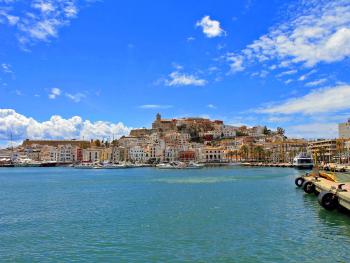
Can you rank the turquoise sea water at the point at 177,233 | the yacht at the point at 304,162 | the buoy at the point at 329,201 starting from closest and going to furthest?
1. the turquoise sea water at the point at 177,233
2. the buoy at the point at 329,201
3. the yacht at the point at 304,162

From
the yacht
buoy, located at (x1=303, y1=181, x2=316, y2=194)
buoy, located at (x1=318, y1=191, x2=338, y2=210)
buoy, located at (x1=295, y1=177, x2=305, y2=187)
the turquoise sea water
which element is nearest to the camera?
the turquoise sea water

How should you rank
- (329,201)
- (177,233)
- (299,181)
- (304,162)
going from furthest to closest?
1. (304,162)
2. (299,181)
3. (329,201)
4. (177,233)

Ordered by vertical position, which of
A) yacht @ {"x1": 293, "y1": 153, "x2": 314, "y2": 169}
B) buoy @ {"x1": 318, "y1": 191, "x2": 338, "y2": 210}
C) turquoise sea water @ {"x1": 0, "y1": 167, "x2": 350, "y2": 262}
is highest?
yacht @ {"x1": 293, "y1": 153, "x2": 314, "y2": 169}

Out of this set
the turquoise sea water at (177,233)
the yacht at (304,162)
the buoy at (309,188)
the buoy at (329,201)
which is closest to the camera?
the turquoise sea water at (177,233)

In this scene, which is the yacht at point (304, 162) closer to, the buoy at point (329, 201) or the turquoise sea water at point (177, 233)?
the turquoise sea water at point (177, 233)

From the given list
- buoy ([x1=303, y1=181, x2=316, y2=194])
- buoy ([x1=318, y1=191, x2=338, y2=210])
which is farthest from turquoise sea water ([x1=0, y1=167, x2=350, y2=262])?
buoy ([x1=303, y1=181, x2=316, y2=194])

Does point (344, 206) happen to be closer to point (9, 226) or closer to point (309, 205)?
point (309, 205)

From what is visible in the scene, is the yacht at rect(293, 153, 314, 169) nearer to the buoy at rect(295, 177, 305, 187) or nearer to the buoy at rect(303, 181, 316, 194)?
the buoy at rect(295, 177, 305, 187)

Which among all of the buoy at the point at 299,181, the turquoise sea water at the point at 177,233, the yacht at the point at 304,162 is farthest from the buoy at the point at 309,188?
the yacht at the point at 304,162

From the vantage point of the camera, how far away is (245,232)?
25344 mm

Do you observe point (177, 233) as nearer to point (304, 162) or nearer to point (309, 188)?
point (309, 188)

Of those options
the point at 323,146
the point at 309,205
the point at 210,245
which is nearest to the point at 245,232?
the point at 210,245

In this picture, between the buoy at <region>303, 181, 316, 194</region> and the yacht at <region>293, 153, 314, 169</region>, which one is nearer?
the buoy at <region>303, 181, 316, 194</region>

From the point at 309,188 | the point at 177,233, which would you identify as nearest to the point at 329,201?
the point at 177,233
